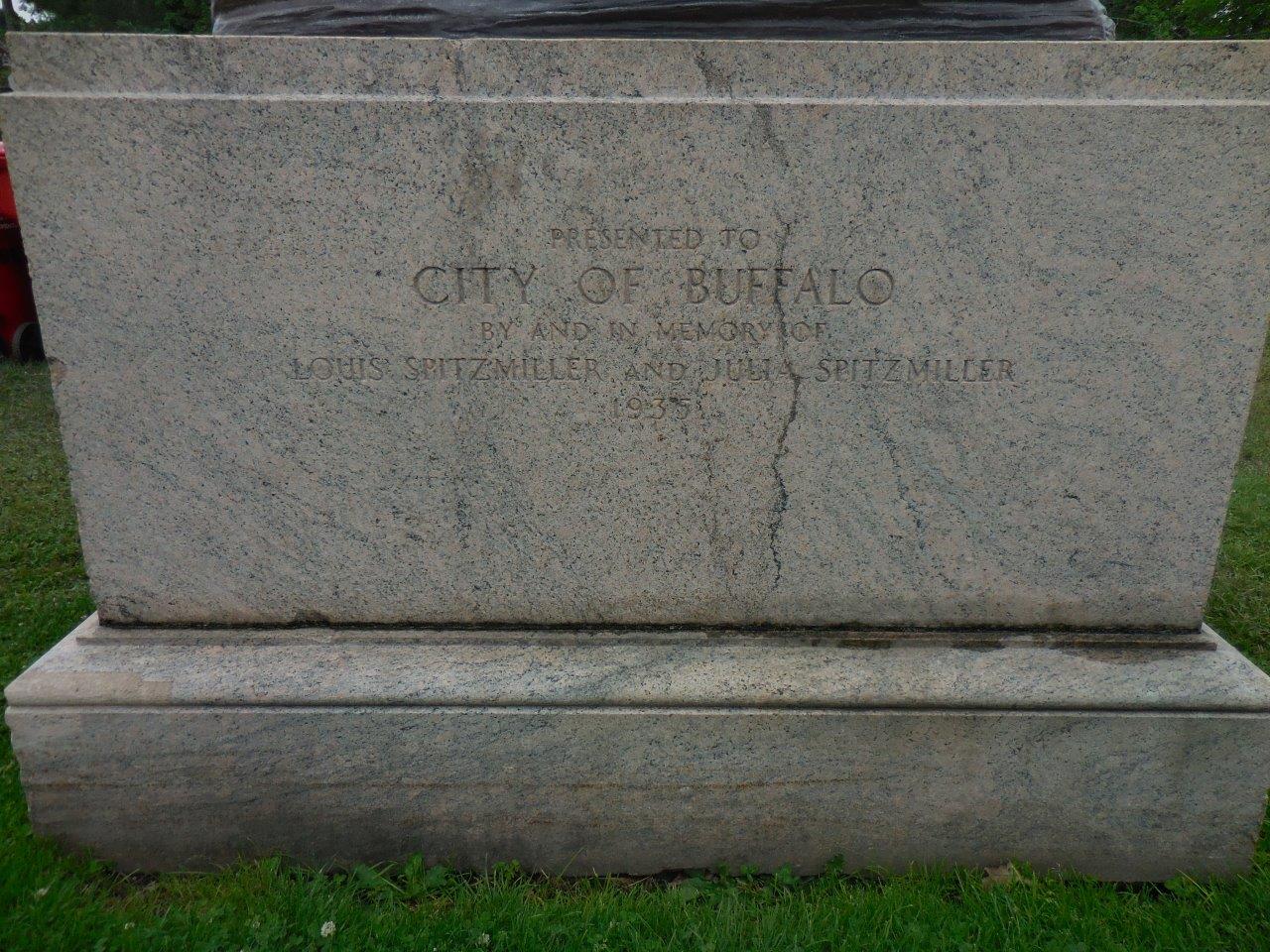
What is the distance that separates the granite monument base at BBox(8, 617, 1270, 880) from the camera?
2.07 m

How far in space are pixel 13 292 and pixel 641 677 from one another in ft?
30.6

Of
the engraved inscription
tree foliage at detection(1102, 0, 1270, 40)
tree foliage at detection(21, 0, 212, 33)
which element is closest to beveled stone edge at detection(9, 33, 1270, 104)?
the engraved inscription

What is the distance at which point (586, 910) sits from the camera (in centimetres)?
198

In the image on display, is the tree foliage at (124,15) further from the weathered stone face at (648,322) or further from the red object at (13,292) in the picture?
the weathered stone face at (648,322)

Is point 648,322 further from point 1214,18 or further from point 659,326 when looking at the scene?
point 1214,18

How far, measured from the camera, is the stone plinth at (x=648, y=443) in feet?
6.23

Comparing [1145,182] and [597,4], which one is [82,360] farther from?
[1145,182]

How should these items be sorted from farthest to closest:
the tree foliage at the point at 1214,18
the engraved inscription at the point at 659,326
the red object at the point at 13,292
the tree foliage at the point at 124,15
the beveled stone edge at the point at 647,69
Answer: the tree foliage at the point at 124,15
the tree foliage at the point at 1214,18
the red object at the point at 13,292
the engraved inscription at the point at 659,326
the beveled stone edge at the point at 647,69

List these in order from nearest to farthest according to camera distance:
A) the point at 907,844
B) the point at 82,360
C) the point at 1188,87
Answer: the point at 1188,87, the point at 82,360, the point at 907,844

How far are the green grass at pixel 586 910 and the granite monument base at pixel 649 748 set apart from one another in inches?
2.6

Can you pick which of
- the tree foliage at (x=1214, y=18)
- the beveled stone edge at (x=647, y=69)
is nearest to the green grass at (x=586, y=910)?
the beveled stone edge at (x=647, y=69)

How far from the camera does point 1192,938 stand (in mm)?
1926

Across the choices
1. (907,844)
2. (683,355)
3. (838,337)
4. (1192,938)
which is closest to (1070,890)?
(1192,938)

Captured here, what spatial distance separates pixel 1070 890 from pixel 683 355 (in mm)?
1628
